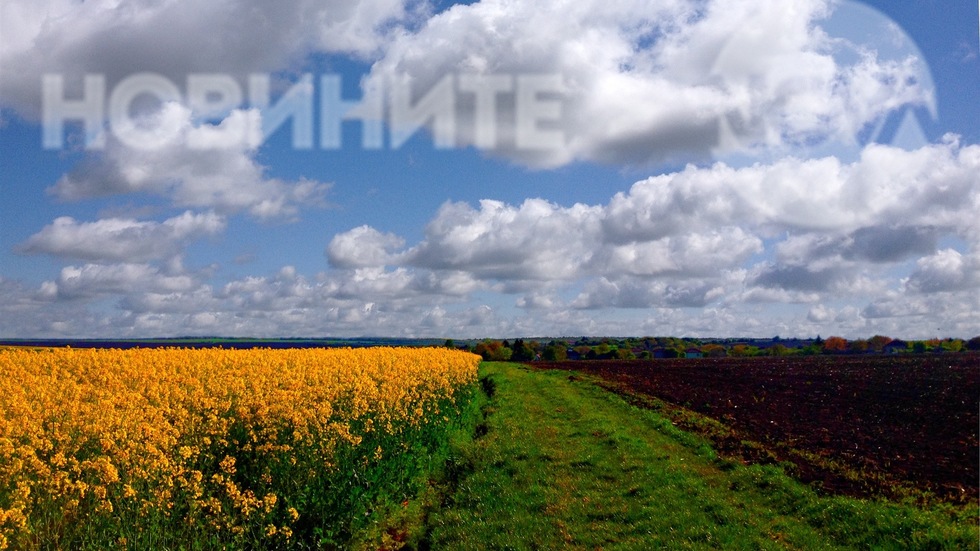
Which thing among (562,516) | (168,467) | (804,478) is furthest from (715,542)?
(168,467)

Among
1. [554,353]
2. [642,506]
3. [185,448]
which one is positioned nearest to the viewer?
[185,448]

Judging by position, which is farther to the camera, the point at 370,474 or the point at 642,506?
the point at 642,506

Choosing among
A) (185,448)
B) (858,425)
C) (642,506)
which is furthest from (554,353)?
(185,448)

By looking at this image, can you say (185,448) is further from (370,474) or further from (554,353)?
(554,353)

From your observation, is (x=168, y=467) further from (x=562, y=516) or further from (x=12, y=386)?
(x=562, y=516)

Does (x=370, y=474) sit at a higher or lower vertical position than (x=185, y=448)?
lower

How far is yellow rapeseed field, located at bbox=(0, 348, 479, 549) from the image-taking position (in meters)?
7.25

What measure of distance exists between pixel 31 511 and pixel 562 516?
24.3 ft

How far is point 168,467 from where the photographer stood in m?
7.82

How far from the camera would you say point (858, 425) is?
19594mm

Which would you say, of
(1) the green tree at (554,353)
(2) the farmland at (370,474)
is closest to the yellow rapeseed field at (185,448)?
(2) the farmland at (370,474)

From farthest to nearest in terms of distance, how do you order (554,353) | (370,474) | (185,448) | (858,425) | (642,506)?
(554,353), (858,425), (642,506), (370,474), (185,448)

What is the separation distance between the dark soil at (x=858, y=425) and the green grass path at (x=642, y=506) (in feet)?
4.35

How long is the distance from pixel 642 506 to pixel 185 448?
24.3 ft
